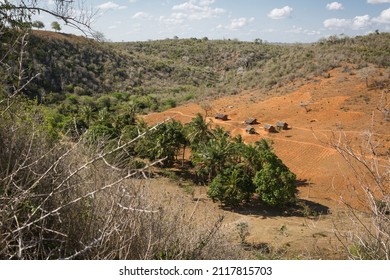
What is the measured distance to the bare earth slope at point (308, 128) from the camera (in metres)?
18.4

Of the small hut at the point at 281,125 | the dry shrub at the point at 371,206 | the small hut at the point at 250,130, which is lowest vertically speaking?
the small hut at the point at 250,130

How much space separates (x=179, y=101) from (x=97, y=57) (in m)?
19.8

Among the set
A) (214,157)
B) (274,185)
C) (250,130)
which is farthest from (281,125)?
(274,185)

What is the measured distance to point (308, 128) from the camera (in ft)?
104

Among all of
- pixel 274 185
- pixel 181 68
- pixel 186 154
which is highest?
pixel 181 68

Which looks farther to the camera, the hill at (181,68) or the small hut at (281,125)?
the hill at (181,68)

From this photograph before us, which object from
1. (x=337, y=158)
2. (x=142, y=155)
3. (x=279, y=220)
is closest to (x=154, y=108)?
(x=142, y=155)

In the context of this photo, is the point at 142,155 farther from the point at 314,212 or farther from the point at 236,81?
the point at 236,81

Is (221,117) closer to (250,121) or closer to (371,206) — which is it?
(250,121)

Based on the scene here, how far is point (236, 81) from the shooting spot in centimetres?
4972

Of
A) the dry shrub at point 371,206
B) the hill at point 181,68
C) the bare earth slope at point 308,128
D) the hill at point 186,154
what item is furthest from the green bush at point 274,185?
the hill at point 181,68

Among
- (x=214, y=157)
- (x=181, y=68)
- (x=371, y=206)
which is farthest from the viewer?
(x=181, y=68)

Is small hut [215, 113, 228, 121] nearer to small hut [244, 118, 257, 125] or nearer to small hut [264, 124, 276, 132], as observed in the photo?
small hut [244, 118, 257, 125]

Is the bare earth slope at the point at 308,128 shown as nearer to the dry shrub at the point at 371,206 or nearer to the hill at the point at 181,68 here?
the hill at the point at 181,68
